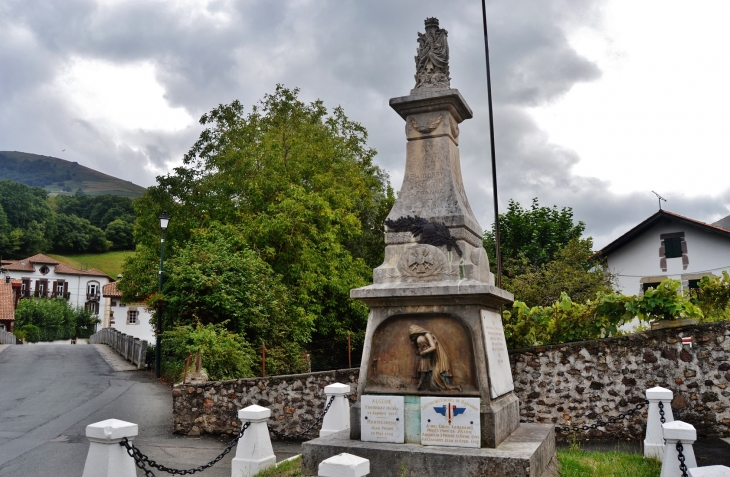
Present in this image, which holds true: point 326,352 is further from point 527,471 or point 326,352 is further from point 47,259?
point 47,259

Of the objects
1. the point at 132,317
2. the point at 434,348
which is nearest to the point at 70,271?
the point at 132,317

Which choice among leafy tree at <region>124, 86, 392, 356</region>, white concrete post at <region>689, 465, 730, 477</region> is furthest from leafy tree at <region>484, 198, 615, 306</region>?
white concrete post at <region>689, 465, 730, 477</region>

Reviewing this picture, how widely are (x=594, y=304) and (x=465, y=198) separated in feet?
18.2

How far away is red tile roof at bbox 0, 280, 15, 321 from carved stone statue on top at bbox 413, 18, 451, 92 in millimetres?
56743

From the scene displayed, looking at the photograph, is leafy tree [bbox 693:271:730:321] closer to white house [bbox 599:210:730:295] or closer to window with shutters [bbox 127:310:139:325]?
white house [bbox 599:210:730:295]

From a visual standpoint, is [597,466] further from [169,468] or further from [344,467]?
[169,468]

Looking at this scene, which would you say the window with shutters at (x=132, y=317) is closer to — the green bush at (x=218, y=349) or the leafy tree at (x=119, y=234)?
the leafy tree at (x=119, y=234)

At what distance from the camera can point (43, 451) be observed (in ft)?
29.9

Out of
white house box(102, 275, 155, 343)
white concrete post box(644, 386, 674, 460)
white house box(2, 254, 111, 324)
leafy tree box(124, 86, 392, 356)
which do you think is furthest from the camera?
white house box(2, 254, 111, 324)

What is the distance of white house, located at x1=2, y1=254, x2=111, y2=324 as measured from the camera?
73625 mm

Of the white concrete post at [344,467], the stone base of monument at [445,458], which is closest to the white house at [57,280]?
the stone base of monument at [445,458]

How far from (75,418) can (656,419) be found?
10.8 metres

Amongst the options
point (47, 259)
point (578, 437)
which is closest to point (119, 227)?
point (47, 259)

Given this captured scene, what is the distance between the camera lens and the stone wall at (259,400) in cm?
1098
